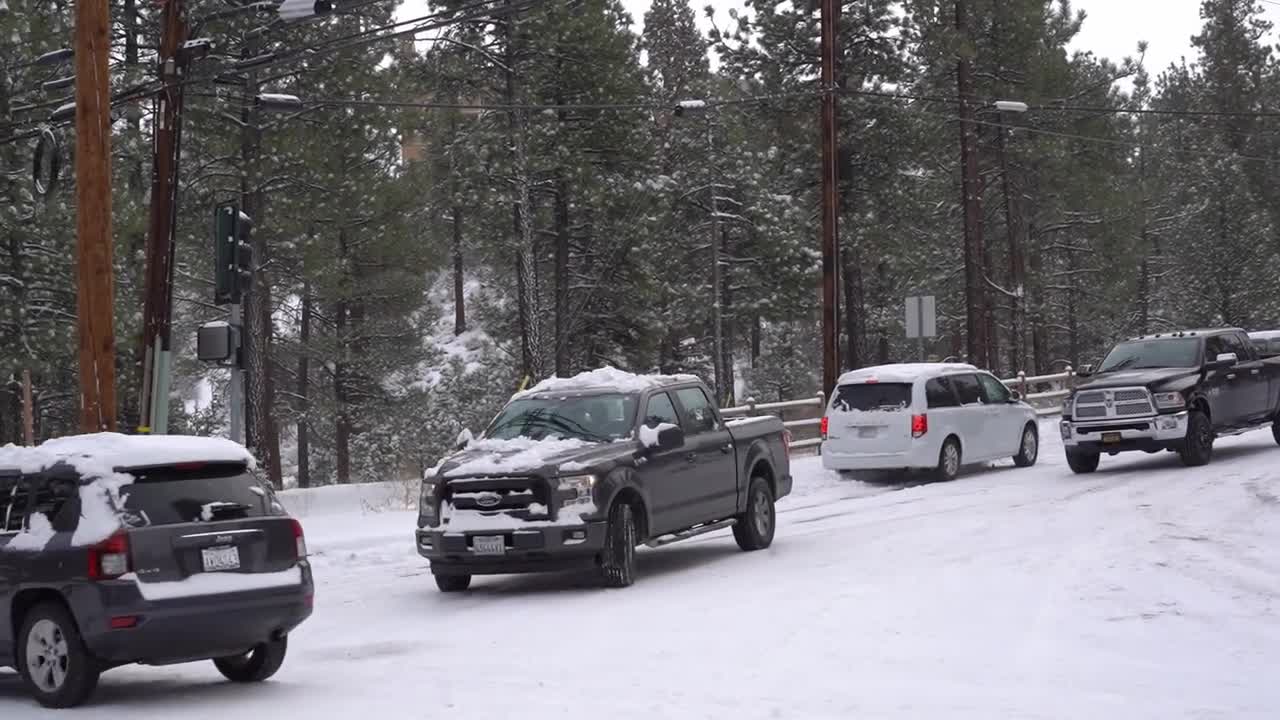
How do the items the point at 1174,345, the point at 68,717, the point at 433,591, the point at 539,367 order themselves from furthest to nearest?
the point at 539,367, the point at 1174,345, the point at 433,591, the point at 68,717

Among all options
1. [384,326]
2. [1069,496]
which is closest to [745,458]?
[1069,496]

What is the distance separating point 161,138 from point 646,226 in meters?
23.2

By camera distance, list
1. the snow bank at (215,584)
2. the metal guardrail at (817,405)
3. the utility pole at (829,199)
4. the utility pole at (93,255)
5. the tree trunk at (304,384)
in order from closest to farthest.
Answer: the snow bank at (215,584)
the utility pole at (93,255)
the utility pole at (829,199)
the metal guardrail at (817,405)
the tree trunk at (304,384)

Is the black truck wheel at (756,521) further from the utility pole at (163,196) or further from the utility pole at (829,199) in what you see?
the utility pole at (829,199)

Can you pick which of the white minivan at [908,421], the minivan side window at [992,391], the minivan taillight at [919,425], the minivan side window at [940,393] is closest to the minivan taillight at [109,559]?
the white minivan at [908,421]

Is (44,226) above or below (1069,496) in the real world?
above

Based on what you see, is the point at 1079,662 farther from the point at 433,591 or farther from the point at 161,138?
the point at 161,138

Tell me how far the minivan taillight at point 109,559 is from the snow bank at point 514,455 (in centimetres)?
494

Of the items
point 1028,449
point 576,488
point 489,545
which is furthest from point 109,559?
point 1028,449

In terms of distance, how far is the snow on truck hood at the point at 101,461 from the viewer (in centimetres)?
962

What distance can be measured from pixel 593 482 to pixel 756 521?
365cm

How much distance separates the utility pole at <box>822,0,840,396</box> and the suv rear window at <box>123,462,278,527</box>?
19359 millimetres

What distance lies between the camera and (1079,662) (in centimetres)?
986

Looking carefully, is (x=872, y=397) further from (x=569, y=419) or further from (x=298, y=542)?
(x=298, y=542)
